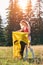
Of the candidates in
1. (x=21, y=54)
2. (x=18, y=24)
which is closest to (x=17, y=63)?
(x=21, y=54)

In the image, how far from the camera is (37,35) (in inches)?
326

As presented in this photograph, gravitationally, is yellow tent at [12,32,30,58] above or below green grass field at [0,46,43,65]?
above

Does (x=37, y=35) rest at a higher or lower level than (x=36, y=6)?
lower

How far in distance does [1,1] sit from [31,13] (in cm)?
60

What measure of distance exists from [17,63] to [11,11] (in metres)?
0.97

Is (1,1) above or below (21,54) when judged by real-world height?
above

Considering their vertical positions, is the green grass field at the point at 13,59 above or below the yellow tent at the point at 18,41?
below

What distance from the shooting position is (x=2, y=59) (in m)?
8.39

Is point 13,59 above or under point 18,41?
under

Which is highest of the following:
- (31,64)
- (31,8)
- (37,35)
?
(31,8)

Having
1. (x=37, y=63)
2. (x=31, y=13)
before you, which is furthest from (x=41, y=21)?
(x=37, y=63)

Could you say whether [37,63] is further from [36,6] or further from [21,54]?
[36,6]

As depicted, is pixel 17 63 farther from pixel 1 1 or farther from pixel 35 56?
pixel 1 1

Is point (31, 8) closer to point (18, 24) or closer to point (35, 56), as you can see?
point (18, 24)
